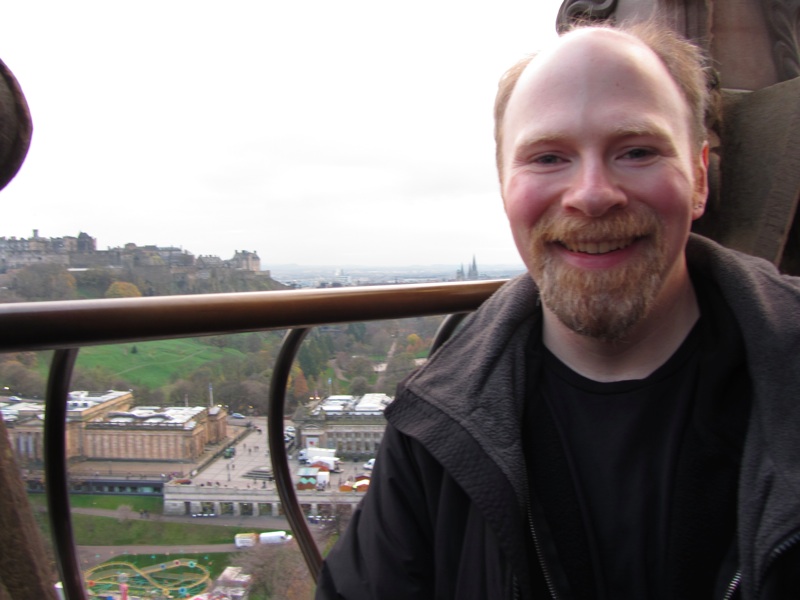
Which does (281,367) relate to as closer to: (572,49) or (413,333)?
(413,333)

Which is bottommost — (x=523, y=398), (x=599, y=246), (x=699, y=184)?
(x=523, y=398)

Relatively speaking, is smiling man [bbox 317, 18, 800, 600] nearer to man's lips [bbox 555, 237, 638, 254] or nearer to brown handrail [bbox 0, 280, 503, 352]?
man's lips [bbox 555, 237, 638, 254]

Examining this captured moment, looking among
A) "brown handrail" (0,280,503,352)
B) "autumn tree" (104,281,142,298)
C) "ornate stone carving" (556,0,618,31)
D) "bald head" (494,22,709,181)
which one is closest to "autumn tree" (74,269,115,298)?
"autumn tree" (104,281,142,298)

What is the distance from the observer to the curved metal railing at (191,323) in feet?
3.71

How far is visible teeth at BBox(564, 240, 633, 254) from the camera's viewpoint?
46.1 inches

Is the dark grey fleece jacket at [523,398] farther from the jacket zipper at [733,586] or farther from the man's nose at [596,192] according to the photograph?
the man's nose at [596,192]

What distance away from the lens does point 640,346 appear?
4.00 feet

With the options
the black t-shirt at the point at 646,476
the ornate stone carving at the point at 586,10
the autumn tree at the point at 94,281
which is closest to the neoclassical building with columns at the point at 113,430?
the autumn tree at the point at 94,281

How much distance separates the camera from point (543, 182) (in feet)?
4.02

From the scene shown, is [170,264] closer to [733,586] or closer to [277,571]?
[277,571]

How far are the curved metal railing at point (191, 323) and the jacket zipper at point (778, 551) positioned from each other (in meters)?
0.97

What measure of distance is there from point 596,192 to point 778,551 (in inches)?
24.3

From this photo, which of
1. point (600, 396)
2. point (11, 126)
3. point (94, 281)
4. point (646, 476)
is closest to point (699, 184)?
point (600, 396)

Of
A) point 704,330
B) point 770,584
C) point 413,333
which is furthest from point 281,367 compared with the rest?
point 770,584
